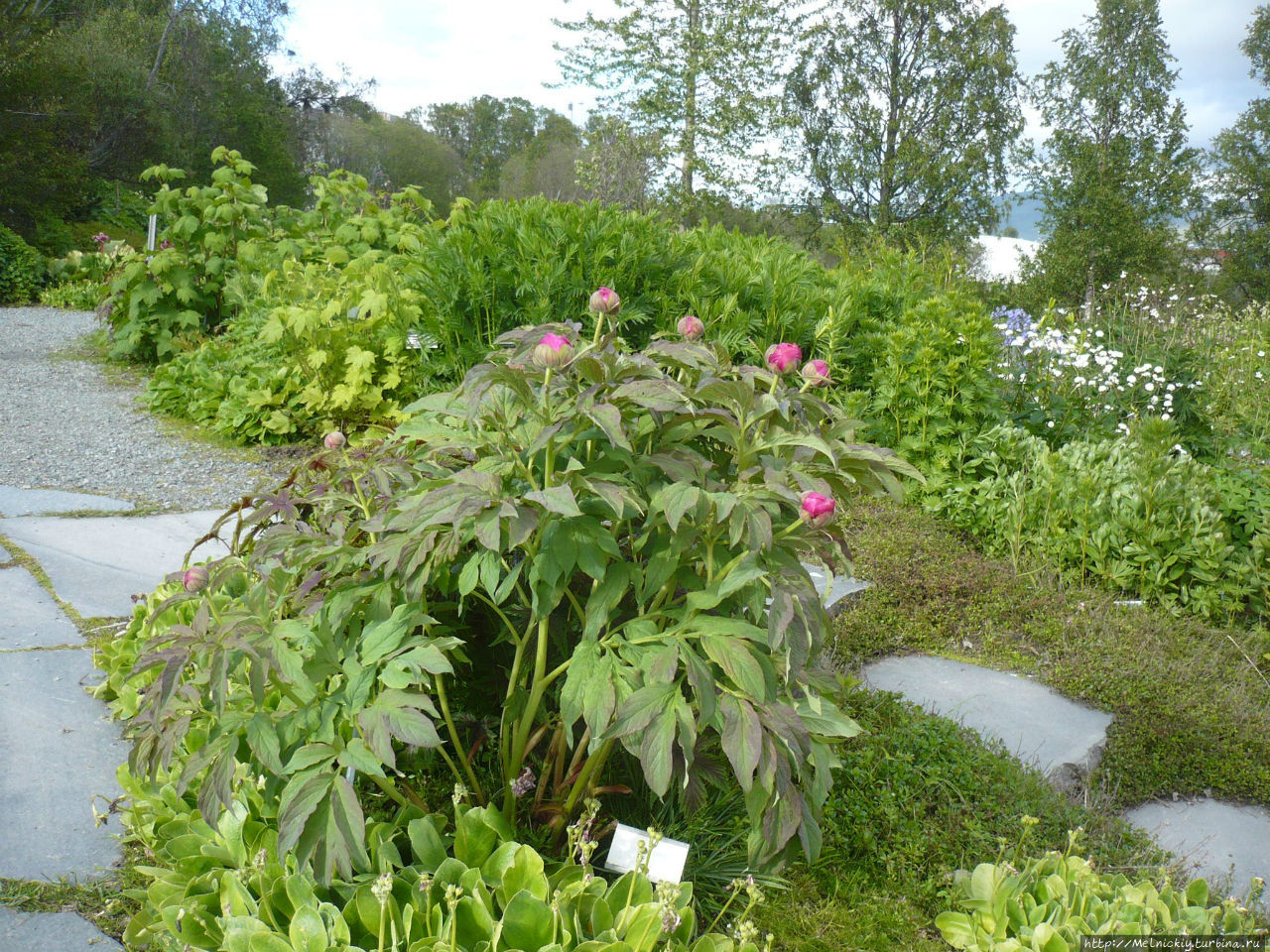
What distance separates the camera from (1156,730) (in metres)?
2.71

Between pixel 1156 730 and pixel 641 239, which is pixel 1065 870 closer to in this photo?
pixel 1156 730

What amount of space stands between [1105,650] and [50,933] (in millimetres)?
3057

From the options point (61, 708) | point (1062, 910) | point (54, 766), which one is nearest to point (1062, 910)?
point (1062, 910)

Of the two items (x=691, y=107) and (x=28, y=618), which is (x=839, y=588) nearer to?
(x=28, y=618)

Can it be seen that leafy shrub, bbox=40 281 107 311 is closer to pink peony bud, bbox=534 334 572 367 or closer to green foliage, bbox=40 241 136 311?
green foliage, bbox=40 241 136 311

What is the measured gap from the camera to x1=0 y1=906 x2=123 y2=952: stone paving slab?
1.52 metres

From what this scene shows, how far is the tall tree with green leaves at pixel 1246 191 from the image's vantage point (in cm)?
2630

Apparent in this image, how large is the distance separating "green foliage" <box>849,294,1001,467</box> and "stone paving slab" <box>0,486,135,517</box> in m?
3.44

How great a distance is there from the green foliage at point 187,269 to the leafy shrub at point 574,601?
575 cm

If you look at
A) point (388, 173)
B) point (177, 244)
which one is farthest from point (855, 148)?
point (388, 173)

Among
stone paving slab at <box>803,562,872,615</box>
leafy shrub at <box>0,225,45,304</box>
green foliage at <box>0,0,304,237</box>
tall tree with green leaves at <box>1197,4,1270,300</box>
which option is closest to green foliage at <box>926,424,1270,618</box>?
stone paving slab at <box>803,562,872,615</box>

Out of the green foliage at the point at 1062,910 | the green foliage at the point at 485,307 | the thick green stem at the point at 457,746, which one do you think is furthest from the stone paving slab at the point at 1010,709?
the green foliage at the point at 485,307

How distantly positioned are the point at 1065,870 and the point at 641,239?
12.3 feet

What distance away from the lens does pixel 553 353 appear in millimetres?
1397
